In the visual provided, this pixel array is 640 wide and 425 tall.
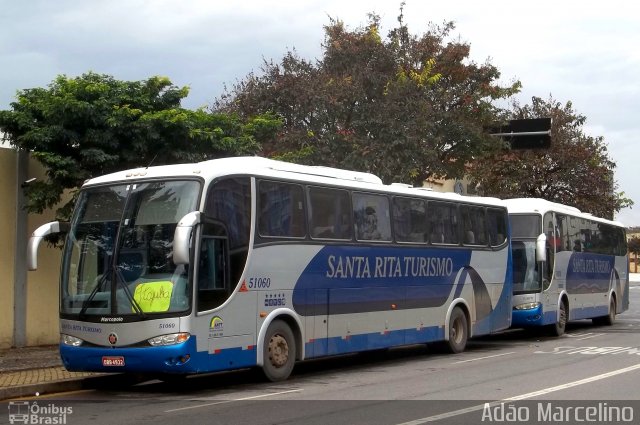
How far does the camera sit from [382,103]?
79.6ft

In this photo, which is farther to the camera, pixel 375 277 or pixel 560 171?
pixel 560 171

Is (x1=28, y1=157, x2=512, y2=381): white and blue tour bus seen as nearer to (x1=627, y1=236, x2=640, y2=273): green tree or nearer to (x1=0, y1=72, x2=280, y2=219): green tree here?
(x1=0, y1=72, x2=280, y2=219): green tree

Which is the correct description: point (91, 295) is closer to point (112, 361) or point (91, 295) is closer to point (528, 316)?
point (112, 361)

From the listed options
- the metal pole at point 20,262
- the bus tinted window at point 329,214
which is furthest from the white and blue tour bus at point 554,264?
the metal pole at point 20,262

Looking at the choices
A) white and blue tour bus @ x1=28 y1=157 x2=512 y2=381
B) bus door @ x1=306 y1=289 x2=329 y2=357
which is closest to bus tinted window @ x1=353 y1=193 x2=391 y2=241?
white and blue tour bus @ x1=28 y1=157 x2=512 y2=381

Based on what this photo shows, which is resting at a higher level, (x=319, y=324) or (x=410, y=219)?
(x=410, y=219)

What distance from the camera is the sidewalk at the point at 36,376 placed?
1237 cm

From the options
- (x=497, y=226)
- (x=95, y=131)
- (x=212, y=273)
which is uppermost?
(x=95, y=131)

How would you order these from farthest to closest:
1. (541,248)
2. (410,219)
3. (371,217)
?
(541,248) → (410,219) → (371,217)

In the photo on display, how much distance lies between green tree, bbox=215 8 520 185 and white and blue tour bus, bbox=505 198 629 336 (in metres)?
3.31

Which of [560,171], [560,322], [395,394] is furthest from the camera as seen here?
[560,171]

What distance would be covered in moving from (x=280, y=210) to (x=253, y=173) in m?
0.83

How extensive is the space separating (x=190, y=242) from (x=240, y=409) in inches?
102

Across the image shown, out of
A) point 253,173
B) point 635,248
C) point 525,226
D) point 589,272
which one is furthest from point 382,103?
point 635,248
